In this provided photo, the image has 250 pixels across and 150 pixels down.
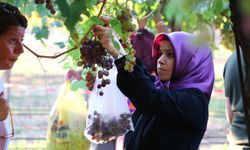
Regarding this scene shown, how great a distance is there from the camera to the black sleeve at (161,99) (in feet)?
9.86

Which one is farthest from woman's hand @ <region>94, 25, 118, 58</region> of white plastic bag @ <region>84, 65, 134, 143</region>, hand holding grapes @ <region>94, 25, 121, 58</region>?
white plastic bag @ <region>84, 65, 134, 143</region>

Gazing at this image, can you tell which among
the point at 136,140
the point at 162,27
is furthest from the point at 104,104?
the point at 162,27

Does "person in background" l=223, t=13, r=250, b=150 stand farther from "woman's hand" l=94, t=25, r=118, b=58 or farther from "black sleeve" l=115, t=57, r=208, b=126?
"woman's hand" l=94, t=25, r=118, b=58

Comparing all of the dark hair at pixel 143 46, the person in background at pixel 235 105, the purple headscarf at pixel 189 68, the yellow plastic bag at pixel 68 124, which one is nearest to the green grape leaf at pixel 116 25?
the purple headscarf at pixel 189 68

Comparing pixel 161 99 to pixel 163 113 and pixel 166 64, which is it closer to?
pixel 163 113

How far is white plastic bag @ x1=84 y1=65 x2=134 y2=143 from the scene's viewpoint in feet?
12.3

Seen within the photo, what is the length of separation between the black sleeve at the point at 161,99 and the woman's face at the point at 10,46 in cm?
51

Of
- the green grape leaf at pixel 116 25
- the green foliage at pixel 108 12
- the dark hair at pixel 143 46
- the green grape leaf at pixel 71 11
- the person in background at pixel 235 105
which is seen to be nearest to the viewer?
the green foliage at pixel 108 12

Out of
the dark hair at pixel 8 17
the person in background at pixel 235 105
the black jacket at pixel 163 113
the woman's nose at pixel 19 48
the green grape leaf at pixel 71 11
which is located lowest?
the person in background at pixel 235 105

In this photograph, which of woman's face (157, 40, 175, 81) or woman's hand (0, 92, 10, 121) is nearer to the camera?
woman's hand (0, 92, 10, 121)

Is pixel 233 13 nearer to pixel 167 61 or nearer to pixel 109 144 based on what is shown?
pixel 167 61

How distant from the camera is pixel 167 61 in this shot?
331 centimetres

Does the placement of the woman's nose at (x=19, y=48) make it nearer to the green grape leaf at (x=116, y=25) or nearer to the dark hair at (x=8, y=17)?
the dark hair at (x=8, y=17)

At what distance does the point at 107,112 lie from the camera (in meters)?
3.83
